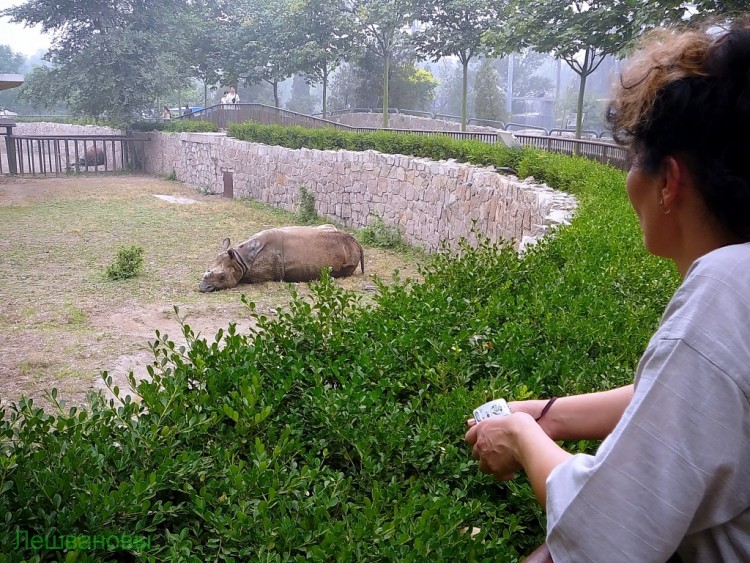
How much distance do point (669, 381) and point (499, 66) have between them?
45.1 m

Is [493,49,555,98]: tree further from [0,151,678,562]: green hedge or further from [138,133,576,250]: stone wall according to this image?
[0,151,678,562]: green hedge

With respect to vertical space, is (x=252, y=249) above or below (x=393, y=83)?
below

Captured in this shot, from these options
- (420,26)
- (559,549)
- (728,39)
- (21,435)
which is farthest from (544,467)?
(420,26)

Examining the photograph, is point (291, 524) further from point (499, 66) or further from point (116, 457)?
point (499, 66)

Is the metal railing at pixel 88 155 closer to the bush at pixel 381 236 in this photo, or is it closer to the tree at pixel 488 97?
Answer: the bush at pixel 381 236

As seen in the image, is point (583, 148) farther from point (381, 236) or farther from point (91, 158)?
point (91, 158)

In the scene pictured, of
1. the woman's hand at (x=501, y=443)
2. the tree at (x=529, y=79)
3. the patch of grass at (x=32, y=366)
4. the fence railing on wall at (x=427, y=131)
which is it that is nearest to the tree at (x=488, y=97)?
the fence railing on wall at (x=427, y=131)

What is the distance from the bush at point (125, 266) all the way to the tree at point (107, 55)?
2017 centimetres

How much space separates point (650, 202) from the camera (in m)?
1.27

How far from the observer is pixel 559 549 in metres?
1.15

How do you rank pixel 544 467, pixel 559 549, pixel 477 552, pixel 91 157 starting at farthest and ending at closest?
pixel 91 157 → pixel 477 552 → pixel 544 467 → pixel 559 549

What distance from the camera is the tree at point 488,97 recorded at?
3522cm

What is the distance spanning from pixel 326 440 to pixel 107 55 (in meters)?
30.3

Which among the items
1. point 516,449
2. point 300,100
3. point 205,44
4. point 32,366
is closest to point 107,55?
point 205,44
